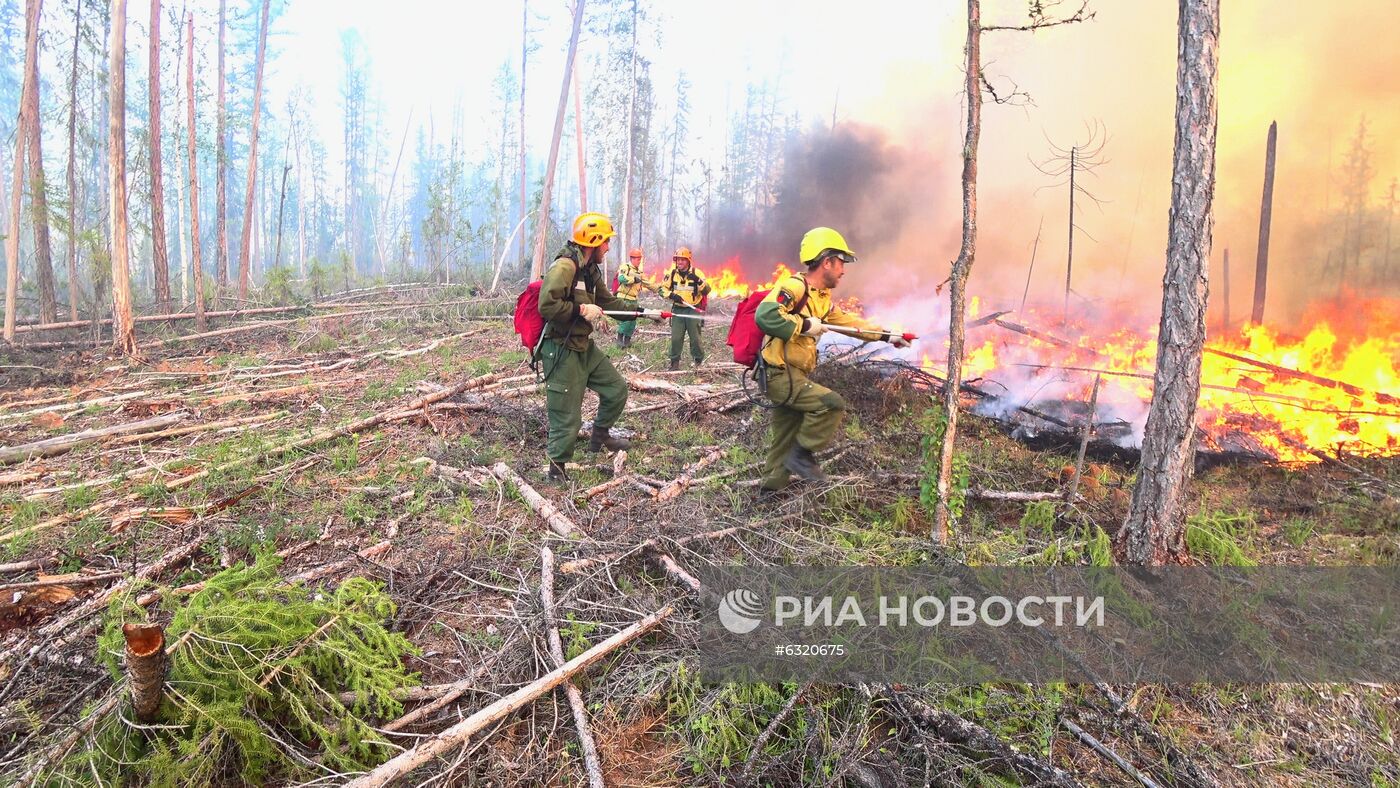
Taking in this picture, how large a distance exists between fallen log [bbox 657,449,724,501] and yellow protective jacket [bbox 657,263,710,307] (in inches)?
196

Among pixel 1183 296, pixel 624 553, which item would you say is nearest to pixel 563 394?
pixel 624 553

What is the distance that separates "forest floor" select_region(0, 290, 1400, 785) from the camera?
2672 millimetres

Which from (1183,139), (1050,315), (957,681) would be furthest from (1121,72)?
(957,681)

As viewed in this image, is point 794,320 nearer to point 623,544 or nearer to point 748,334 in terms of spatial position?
point 748,334

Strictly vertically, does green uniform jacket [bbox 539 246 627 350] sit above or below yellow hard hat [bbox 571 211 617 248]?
below

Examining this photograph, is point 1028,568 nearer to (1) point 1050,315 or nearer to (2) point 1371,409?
(2) point 1371,409

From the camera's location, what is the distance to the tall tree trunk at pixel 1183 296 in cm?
404

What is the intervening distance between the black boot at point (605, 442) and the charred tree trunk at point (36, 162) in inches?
599

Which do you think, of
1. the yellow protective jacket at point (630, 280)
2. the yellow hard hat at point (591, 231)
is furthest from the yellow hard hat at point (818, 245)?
the yellow protective jacket at point (630, 280)

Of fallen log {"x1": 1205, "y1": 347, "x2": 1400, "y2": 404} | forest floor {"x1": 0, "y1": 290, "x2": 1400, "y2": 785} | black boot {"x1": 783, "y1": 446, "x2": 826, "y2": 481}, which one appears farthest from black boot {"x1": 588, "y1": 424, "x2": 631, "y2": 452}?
fallen log {"x1": 1205, "y1": 347, "x2": 1400, "y2": 404}

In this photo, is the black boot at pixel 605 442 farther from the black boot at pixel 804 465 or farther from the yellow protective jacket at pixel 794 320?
the yellow protective jacket at pixel 794 320

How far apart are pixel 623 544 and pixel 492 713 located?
157cm

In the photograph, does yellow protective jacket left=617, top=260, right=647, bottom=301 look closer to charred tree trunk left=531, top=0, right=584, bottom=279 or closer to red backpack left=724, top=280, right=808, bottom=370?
red backpack left=724, top=280, right=808, bottom=370

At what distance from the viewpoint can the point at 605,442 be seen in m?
6.44
